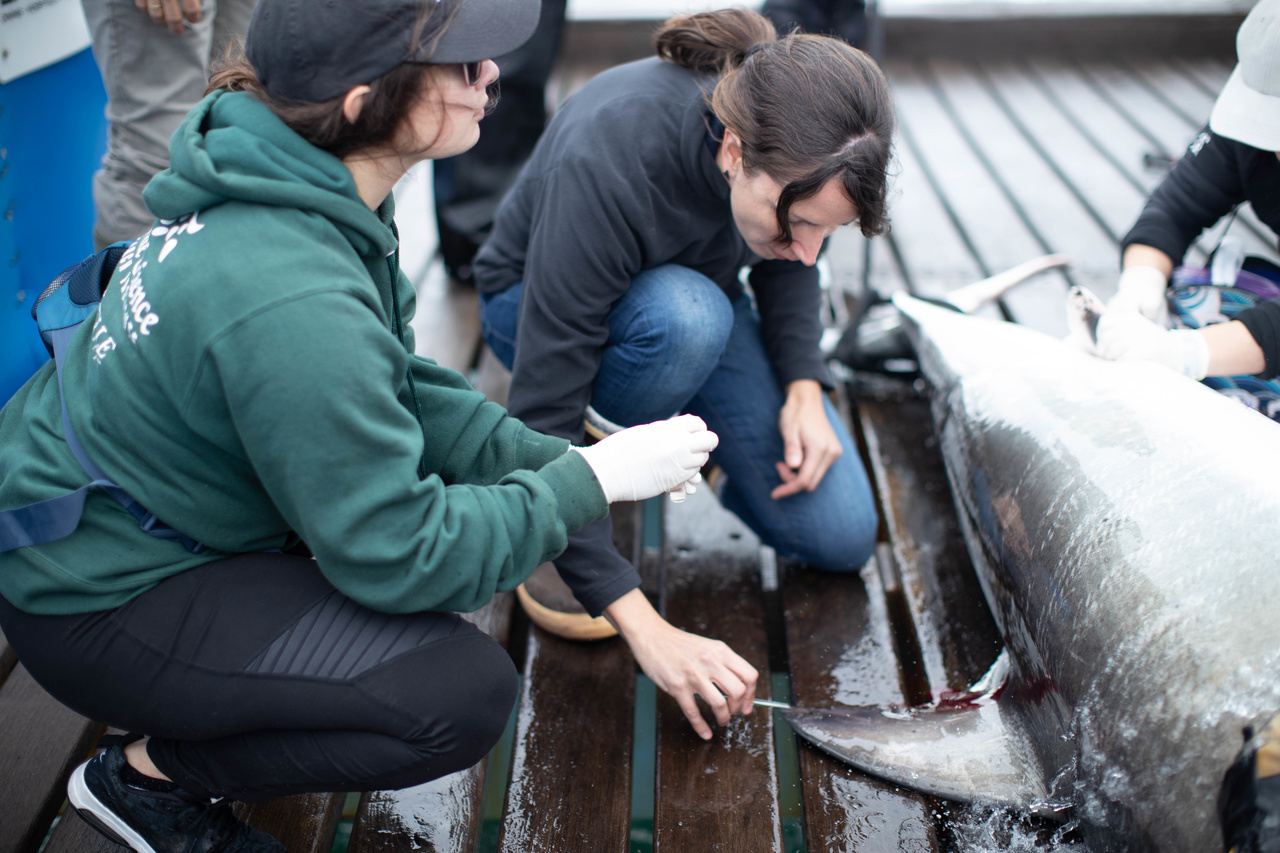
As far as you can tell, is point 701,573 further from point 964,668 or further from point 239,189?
point 239,189

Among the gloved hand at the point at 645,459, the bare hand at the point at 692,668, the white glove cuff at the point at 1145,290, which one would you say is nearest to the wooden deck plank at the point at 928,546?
the bare hand at the point at 692,668

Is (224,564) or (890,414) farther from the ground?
(224,564)

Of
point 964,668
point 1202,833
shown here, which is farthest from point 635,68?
point 1202,833

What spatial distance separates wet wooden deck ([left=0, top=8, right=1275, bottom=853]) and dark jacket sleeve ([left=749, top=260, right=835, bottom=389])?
36 centimetres

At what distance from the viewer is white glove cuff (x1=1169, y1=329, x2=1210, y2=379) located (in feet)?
5.75

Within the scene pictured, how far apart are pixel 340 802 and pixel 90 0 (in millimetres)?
1675

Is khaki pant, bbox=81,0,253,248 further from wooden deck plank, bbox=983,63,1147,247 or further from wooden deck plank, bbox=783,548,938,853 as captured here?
wooden deck plank, bbox=983,63,1147,247

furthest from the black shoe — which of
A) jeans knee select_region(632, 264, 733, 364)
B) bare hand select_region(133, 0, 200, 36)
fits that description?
bare hand select_region(133, 0, 200, 36)

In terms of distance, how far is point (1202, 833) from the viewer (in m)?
1.15

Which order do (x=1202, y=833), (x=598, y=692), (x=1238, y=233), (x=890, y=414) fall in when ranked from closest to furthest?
1. (x=1202, y=833)
2. (x=598, y=692)
3. (x=890, y=414)
4. (x=1238, y=233)

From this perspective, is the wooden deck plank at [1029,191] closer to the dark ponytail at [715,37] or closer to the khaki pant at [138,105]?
the dark ponytail at [715,37]

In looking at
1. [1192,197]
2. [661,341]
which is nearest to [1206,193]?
[1192,197]

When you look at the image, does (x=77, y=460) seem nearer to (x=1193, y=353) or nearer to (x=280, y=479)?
(x=280, y=479)

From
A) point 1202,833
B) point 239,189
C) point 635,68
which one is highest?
point 239,189
